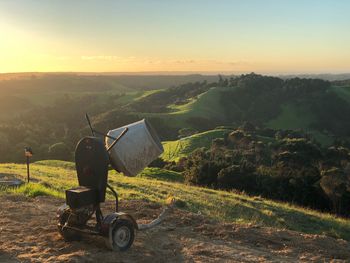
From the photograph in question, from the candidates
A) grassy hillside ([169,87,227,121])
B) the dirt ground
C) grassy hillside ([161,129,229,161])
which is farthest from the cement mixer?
grassy hillside ([169,87,227,121])

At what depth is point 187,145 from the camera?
233ft

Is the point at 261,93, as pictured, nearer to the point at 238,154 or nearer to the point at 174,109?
the point at 174,109

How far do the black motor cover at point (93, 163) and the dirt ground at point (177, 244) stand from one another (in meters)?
0.98

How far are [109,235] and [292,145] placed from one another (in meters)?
52.8

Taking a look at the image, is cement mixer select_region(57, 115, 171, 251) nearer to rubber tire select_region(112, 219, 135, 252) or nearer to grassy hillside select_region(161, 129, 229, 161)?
rubber tire select_region(112, 219, 135, 252)

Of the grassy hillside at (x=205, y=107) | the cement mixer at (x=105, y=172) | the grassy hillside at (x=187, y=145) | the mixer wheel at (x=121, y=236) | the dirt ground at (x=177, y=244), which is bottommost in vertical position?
the grassy hillside at (x=187, y=145)

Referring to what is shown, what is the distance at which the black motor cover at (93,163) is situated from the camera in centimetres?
700

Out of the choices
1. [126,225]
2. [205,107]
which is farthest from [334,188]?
[205,107]

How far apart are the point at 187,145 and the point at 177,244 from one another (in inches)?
2493

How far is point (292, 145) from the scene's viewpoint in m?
57.2

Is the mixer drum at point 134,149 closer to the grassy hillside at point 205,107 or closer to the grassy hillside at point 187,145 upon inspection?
the grassy hillside at point 187,145

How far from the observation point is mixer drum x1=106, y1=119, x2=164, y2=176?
23.7 feet

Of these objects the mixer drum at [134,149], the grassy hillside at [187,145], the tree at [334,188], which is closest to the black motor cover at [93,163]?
the mixer drum at [134,149]

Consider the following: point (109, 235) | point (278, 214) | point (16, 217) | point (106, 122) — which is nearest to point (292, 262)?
point (109, 235)
